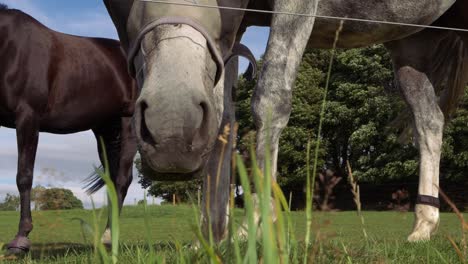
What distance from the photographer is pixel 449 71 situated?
539 centimetres

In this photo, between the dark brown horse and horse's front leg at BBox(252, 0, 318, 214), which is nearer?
horse's front leg at BBox(252, 0, 318, 214)

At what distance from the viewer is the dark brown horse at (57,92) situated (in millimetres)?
5551

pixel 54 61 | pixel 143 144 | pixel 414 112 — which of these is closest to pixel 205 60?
pixel 143 144

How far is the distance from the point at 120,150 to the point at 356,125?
73.2 ft

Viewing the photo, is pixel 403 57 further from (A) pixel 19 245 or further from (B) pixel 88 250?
(B) pixel 88 250

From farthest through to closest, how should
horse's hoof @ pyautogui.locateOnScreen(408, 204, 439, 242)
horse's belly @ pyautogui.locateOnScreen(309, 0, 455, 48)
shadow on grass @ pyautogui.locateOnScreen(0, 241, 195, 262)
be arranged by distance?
1. horse's hoof @ pyautogui.locateOnScreen(408, 204, 439, 242)
2. horse's belly @ pyautogui.locateOnScreen(309, 0, 455, 48)
3. shadow on grass @ pyautogui.locateOnScreen(0, 241, 195, 262)

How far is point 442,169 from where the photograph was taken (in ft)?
91.5

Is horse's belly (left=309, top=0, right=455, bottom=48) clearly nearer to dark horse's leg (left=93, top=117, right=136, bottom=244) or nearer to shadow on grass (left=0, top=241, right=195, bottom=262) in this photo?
shadow on grass (left=0, top=241, right=195, bottom=262)

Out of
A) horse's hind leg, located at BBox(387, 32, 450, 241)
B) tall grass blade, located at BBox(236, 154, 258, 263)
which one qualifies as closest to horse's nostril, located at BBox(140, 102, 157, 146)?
tall grass blade, located at BBox(236, 154, 258, 263)

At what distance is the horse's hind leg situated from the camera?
495 cm

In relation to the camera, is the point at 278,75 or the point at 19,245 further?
the point at 19,245

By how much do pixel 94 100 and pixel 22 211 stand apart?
1.65 m

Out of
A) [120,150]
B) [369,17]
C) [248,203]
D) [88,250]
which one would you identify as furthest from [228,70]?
[120,150]

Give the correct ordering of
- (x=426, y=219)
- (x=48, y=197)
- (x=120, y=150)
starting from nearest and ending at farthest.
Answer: (x=48, y=197) < (x=426, y=219) < (x=120, y=150)
